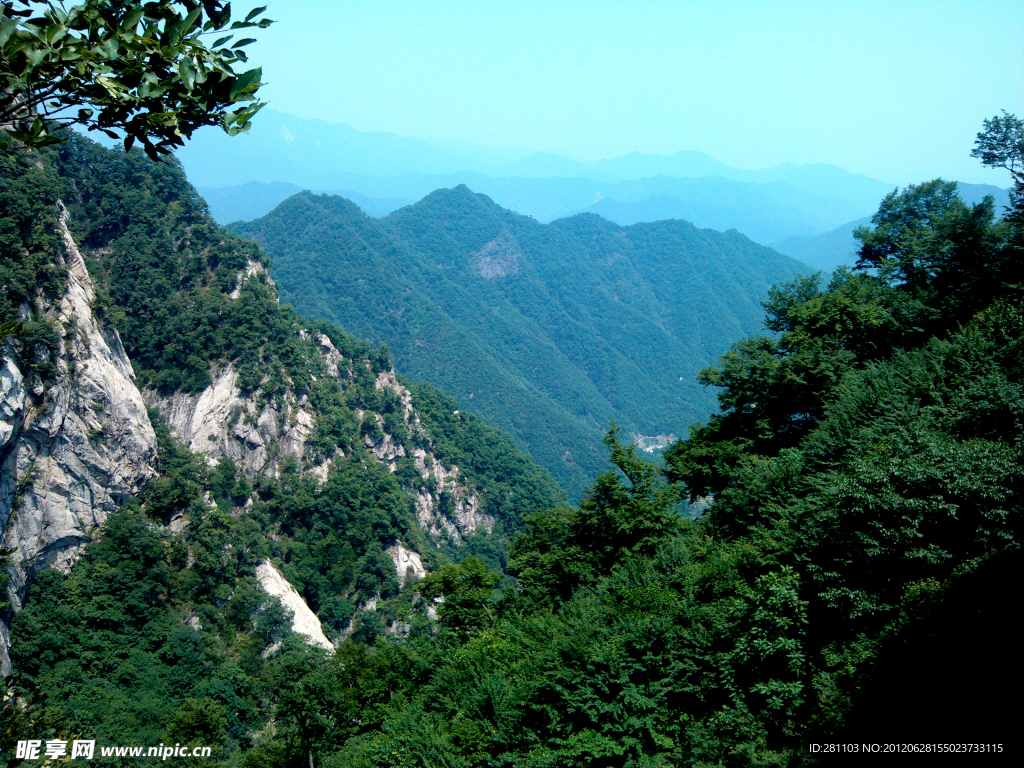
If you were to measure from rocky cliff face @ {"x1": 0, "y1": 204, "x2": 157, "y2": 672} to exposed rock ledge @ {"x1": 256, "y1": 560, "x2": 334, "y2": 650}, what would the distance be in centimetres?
998

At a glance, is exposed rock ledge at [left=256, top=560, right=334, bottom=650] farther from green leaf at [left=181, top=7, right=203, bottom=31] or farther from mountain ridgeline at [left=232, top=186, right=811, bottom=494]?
mountain ridgeline at [left=232, top=186, right=811, bottom=494]

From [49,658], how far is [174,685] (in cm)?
588

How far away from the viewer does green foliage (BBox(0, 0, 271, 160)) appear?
3367 mm

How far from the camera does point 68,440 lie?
104 ft

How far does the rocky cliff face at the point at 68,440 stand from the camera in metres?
28.0

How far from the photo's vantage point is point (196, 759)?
1658 centimetres

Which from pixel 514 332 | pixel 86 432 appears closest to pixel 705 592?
pixel 86 432

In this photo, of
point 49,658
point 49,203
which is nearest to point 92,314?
point 49,203

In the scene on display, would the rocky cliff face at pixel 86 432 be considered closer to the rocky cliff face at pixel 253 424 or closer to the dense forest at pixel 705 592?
the rocky cliff face at pixel 253 424

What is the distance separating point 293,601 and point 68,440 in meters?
17.5

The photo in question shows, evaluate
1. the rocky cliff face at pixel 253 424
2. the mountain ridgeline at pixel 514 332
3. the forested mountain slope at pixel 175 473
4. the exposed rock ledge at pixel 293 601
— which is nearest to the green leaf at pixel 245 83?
the forested mountain slope at pixel 175 473

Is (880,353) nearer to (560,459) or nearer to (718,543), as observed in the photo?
(718,543)

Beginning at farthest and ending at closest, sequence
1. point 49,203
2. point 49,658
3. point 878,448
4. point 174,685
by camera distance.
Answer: point 49,203
point 174,685
point 49,658
point 878,448

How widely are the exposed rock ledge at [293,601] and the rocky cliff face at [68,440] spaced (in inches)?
393
